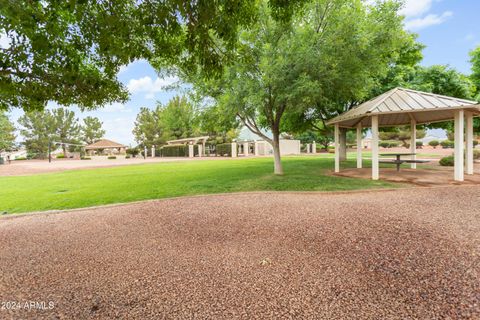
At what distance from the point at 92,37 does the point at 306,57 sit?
6.68m

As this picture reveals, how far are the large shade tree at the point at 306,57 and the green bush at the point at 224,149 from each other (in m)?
25.3

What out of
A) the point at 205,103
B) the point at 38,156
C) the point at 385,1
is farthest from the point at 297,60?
the point at 38,156

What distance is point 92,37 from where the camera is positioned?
4.33 meters

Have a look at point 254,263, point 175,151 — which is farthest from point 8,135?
point 254,263

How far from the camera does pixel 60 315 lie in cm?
227

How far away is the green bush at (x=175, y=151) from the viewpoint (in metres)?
40.2

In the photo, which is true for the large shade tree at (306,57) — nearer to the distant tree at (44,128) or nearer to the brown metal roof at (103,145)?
the brown metal roof at (103,145)

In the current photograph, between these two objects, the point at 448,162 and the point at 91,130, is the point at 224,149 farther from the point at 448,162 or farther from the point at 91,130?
the point at 91,130

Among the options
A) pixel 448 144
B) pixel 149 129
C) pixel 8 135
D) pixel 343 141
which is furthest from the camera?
pixel 149 129

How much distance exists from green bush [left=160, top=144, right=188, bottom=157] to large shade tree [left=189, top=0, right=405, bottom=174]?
3124cm

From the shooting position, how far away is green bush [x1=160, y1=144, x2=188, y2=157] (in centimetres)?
4025

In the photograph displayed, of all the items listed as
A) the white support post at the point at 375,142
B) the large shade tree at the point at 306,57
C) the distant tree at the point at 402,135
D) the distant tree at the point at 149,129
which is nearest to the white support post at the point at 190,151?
the distant tree at the point at 149,129

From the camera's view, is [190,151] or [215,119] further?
[190,151]

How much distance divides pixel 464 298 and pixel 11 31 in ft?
22.3
